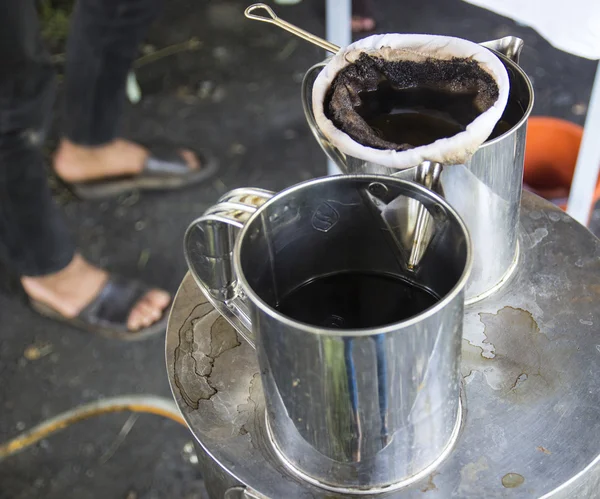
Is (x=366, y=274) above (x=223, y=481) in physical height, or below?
above

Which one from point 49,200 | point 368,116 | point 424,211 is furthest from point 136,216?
point 424,211

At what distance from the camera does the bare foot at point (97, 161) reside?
5.95 feet

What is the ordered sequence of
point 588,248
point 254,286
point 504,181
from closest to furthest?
point 254,286
point 504,181
point 588,248

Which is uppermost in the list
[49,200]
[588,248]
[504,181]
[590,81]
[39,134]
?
[504,181]

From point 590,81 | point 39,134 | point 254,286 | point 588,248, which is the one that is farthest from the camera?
point 590,81

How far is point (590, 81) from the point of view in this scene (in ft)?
6.55

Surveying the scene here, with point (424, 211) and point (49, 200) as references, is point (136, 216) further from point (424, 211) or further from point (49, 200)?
point (424, 211)

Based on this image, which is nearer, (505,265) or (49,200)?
(505,265)

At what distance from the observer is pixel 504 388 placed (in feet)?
2.26

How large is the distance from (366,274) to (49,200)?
0.90 m

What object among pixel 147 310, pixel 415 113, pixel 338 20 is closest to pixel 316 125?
pixel 415 113

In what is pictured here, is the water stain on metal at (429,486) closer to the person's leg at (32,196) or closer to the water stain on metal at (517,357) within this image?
the water stain on metal at (517,357)

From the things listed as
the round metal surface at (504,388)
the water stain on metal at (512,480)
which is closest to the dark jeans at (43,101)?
the round metal surface at (504,388)

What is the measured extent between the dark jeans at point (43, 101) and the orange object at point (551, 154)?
88 centimetres
